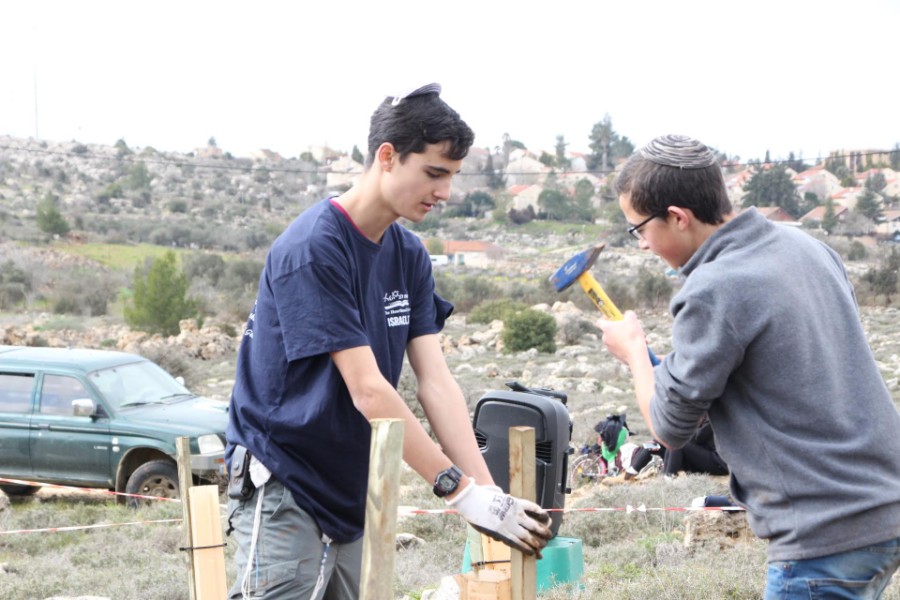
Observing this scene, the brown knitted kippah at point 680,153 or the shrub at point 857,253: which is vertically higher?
the brown knitted kippah at point 680,153

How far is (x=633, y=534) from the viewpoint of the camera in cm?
749

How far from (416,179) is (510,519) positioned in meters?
0.93

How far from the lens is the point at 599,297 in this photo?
3340mm

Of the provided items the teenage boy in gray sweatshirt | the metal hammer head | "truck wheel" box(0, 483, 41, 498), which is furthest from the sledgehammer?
"truck wheel" box(0, 483, 41, 498)

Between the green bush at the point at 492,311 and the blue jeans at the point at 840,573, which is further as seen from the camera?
the green bush at the point at 492,311

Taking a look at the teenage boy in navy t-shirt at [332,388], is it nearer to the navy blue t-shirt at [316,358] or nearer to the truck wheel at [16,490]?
the navy blue t-shirt at [316,358]

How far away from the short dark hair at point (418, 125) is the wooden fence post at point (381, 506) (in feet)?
2.63

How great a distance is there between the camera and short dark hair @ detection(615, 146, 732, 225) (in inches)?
96.1

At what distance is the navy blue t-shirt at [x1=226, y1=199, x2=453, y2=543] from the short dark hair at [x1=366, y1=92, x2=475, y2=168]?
256mm

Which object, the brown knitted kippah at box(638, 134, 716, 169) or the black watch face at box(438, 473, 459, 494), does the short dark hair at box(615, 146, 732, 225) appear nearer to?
the brown knitted kippah at box(638, 134, 716, 169)

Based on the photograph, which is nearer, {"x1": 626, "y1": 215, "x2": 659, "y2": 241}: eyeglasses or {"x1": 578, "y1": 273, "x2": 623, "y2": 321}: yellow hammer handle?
{"x1": 626, "y1": 215, "x2": 659, "y2": 241}: eyeglasses

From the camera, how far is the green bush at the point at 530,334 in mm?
26484

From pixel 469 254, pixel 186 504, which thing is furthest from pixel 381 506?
pixel 469 254

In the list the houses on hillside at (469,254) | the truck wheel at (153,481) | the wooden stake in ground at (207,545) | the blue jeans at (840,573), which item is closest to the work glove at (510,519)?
the blue jeans at (840,573)
